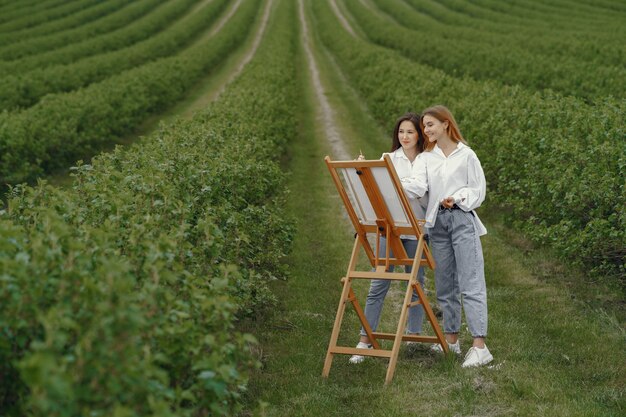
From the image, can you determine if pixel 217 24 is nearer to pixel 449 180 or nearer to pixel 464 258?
pixel 449 180

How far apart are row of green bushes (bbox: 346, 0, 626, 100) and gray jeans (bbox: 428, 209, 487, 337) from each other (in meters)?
15.6

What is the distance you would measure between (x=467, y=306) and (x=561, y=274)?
4.30 meters

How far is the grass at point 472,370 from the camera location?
6.66m

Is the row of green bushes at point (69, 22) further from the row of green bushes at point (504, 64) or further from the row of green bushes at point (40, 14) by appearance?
the row of green bushes at point (504, 64)

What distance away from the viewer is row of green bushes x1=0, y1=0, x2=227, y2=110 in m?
29.5

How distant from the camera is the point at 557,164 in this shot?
10.7 meters

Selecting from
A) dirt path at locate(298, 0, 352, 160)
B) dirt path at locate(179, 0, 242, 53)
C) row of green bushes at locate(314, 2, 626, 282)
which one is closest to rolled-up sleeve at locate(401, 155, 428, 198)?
row of green bushes at locate(314, 2, 626, 282)

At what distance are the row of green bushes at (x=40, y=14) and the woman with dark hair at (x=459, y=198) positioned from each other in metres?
48.7

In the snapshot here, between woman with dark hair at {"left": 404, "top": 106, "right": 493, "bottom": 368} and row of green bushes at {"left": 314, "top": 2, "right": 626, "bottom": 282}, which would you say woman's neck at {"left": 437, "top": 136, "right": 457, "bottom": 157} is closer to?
woman with dark hair at {"left": 404, "top": 106, "right": 493, "bottom": 368}

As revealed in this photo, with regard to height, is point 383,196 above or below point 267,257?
above

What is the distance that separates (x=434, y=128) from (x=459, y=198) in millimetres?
625

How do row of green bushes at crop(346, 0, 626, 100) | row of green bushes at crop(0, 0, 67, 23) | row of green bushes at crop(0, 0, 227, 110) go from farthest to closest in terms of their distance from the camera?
row of green bushes at crop(0, 0, 67, 23) < row of green bushes at crop(0, 0, 227, 110) < row of green bushes at crop(346, 0, 626, 100)

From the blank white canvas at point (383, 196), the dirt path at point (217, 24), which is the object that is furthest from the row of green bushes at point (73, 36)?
the blank white canvas at point (383, 196)

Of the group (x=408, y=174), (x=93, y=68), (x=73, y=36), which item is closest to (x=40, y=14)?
(x=73, y=36)
